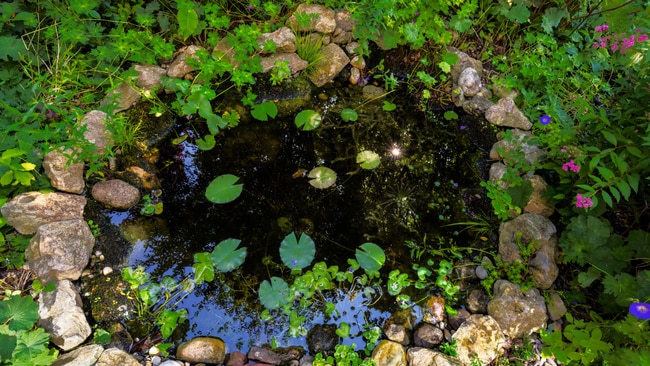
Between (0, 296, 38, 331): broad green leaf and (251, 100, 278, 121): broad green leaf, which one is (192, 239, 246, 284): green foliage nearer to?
(0, 296, 38, 331): broad green leaf

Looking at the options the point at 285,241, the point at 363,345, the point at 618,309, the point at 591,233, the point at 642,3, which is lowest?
the point at 363,345

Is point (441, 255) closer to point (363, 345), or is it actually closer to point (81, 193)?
point (363, 345)

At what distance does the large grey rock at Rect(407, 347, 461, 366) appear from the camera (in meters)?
2.18

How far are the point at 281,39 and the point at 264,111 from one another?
780mm

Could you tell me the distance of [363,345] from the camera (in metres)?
2.39

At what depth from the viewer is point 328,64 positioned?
373cm

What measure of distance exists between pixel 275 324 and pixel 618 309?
6.63 feet

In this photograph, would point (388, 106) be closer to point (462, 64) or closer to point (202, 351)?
point (462, 64)

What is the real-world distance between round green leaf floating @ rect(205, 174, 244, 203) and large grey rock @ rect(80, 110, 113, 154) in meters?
0.80

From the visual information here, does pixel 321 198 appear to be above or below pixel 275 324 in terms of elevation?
above

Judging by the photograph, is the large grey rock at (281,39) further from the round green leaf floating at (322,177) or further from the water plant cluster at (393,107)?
the round green leaf floating at (322,177)

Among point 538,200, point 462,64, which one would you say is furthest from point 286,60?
point 538,200

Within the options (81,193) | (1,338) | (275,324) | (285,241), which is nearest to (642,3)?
(285,241)

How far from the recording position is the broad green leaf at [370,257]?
2645 millimetres
